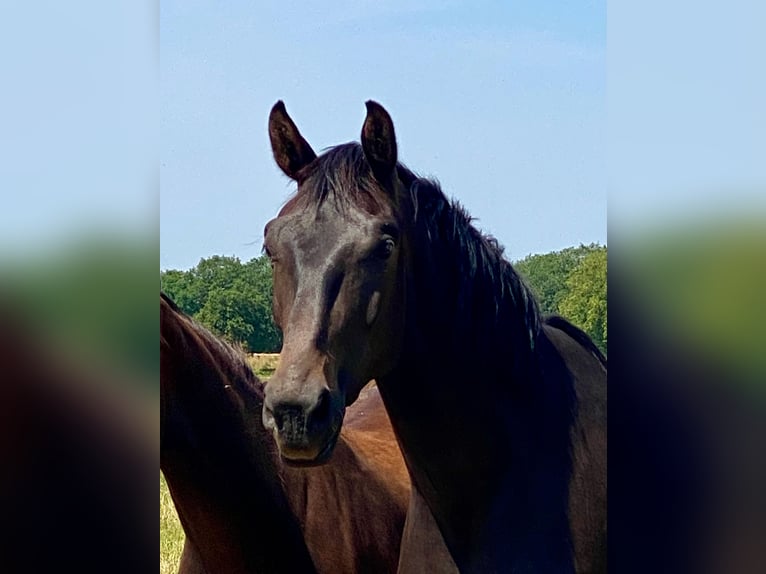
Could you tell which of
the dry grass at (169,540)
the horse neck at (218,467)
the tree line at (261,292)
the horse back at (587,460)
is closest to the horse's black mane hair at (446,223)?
the tree line at (261,292)

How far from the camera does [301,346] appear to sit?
2119 mm

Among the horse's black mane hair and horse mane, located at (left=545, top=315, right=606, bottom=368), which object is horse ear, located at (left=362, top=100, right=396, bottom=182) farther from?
horse mane, located at (left=545, top=315, right=606, bottom=368)

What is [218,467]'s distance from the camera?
286 cm

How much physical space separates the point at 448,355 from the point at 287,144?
29.0 inches

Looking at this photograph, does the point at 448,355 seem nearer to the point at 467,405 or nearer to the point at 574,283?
the point at 467,405

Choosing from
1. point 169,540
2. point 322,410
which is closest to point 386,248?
point 322,410

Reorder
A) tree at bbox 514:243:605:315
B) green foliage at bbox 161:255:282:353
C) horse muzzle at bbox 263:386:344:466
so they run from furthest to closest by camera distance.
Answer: green foliage at bbox 161:255:282:353 < tree at bbox 514:243:605:315 < horse muzzle at bbox 263:386:344:466

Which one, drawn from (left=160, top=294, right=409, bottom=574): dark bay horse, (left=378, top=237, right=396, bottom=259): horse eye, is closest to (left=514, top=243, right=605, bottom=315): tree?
(left=378, top=237, right=396, bottom=259): horse eye

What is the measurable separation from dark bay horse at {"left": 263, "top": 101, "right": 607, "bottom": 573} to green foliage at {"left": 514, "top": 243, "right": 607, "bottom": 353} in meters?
0.12

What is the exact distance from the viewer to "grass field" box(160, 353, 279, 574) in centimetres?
317
